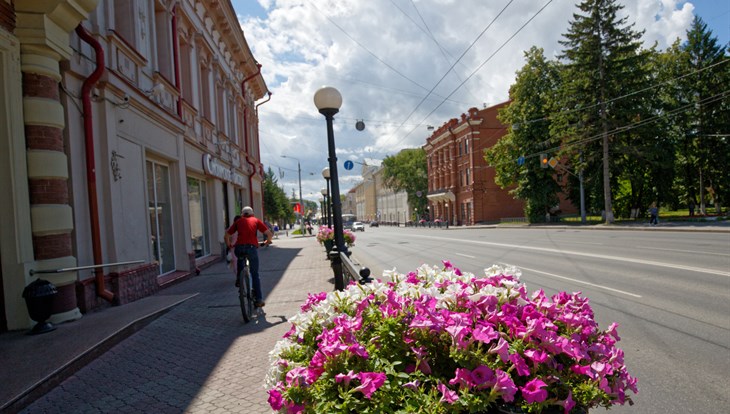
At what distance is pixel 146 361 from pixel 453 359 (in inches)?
157

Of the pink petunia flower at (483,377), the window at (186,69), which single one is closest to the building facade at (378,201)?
the window at (186,69)

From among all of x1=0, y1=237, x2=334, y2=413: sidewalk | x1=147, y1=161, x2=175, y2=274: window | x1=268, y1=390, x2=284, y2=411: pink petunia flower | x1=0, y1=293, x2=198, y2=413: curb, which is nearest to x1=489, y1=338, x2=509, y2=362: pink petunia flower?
x1=268, y1=390, x2=284, y2=411: pink petunia flower

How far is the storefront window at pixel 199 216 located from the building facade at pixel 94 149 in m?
0.43

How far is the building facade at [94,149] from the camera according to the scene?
210 inches

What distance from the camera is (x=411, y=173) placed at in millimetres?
72750

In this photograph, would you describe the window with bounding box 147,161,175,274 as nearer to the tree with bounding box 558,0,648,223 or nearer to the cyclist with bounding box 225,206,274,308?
the cyclist with bounding box 225,206,274,308

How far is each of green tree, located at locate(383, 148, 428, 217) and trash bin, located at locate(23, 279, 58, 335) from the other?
219 ft

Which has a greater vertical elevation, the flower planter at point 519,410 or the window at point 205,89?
the window at point 205,89

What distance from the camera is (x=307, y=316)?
6.93ft

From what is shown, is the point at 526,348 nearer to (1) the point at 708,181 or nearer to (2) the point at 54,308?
(2) the point at 54,308

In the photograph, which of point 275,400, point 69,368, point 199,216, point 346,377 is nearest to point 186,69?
point 199,216

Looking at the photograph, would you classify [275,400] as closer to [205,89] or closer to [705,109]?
[205,89]

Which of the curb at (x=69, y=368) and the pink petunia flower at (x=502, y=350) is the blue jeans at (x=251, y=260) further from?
the pink petunia flower at (x=502, y=350)

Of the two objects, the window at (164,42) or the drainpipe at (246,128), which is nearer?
the window at (164,42)
